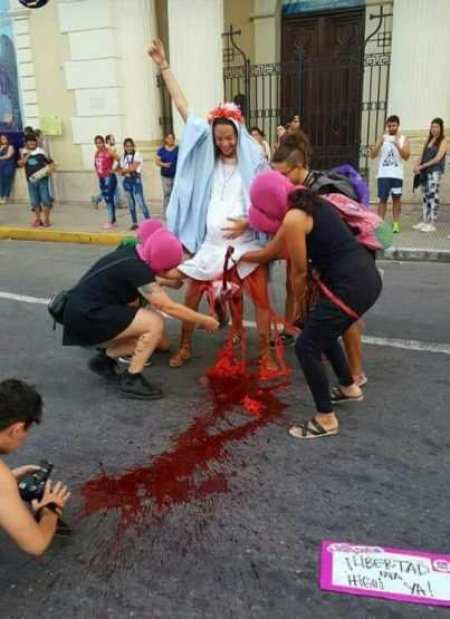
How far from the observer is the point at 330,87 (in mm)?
12578

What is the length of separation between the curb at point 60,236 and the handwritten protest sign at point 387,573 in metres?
7.95

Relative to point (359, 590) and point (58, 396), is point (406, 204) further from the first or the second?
point (359, 590)

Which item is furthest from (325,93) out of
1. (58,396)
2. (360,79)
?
(58,396)

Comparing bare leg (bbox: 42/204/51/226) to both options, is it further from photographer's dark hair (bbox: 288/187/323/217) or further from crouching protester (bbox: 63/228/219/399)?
photographer's dark hair (bbox: 288/187/323/217)

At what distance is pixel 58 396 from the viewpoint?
4059mm

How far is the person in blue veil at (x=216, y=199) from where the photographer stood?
13.1 feet

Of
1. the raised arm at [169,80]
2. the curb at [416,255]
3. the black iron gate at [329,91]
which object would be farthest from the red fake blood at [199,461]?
the black iron gate at [329,91]

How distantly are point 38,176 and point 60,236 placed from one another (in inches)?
54.3

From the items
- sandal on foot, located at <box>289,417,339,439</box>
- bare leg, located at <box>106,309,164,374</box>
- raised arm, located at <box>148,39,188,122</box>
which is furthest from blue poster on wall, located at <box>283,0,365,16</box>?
sandal on foot, located at <box>289,417,339,439</box>

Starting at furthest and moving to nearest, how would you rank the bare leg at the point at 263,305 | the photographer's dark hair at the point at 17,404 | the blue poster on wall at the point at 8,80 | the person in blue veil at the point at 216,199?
the blue poster on wall at the point at 8,80 → the bare leg at the point at 263,305 → the person in blue veil at the point at 216,199 → the photographer's dark hair at the point at 17,404

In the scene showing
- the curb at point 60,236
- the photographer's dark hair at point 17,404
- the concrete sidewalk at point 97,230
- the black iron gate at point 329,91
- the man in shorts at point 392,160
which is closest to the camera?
the photographer's dark hair at point 17,404

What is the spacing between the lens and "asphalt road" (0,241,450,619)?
229 centimetres

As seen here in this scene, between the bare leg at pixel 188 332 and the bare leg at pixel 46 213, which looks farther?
the bare leg at pixel 46 213

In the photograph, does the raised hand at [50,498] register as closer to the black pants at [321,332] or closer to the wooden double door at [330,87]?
the black pants at [321,332]
